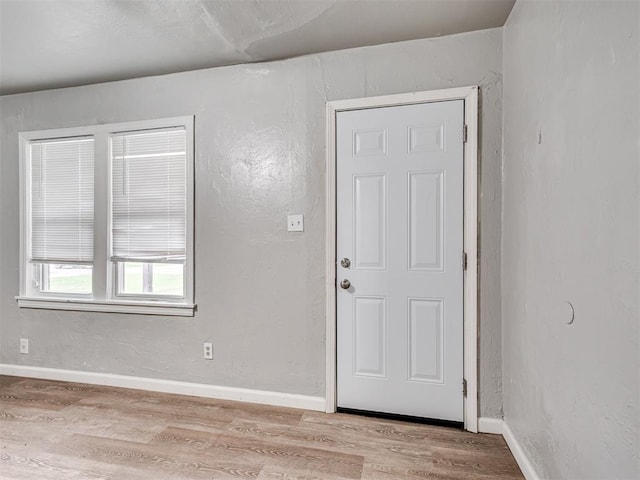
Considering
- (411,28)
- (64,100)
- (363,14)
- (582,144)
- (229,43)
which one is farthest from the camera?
(64,100)

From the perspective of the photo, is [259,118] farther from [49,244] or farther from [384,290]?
[49,244]

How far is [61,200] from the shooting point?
9.67 feet

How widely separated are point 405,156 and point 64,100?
290 centimetres

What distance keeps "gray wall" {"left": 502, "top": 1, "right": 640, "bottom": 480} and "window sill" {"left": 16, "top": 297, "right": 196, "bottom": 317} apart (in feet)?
7.26

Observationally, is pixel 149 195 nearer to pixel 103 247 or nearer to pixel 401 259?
pixel 103 247

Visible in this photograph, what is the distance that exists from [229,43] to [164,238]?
4.85ft

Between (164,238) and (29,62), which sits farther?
(164,238)

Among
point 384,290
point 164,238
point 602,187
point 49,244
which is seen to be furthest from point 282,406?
point 49,244

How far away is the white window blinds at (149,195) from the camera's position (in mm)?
2650

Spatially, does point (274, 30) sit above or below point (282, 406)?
above

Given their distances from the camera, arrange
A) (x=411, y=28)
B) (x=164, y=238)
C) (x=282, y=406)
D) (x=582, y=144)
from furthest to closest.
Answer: (x=164, y=238)
(x=282, y=406)
(x=411, y=28)
(x=582, y=144)

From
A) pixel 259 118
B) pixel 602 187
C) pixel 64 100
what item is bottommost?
pixel 602 187

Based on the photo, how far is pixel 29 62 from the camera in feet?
8.14

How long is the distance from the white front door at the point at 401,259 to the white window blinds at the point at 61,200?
84.9 inches
